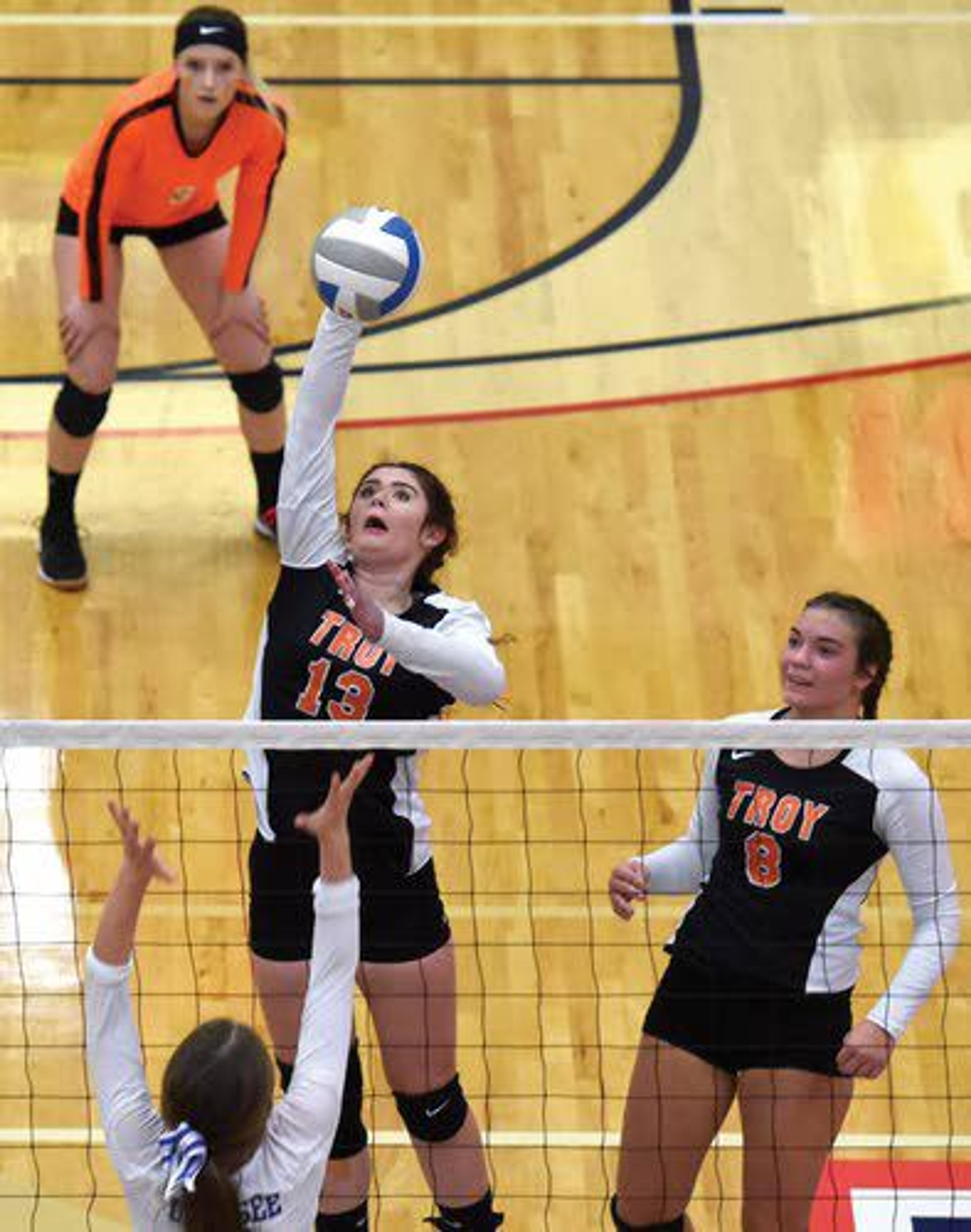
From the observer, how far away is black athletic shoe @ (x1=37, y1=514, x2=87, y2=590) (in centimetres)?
793

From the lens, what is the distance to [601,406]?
862 centimetres

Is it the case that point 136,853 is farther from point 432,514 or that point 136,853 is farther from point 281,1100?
point 432,514

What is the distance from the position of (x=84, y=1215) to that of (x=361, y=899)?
125 cm

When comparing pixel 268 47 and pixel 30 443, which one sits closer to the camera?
pixel 30 443

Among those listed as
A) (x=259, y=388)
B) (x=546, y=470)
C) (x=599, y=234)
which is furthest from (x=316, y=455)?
(x=599, y=234)

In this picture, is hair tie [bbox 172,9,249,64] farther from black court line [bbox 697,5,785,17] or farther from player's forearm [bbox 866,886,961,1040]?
player's forearm [bbox 866,886,961,1040]

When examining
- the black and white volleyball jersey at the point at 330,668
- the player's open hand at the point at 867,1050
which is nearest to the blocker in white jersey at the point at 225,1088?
the black and white volleyball jersey at the point at 330,668

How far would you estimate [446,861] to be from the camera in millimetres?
7234

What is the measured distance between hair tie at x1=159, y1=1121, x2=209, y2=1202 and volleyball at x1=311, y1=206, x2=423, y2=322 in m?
2.14

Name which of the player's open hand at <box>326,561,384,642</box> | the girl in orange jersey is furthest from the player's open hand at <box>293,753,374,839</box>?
the girl in orange jersey

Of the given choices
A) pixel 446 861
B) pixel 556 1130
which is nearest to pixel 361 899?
pixel 556 1130

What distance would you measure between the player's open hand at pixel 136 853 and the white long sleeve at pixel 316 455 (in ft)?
4.26

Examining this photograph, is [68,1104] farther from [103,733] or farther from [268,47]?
[268,47]

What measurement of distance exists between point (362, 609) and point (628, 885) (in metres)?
0.86
